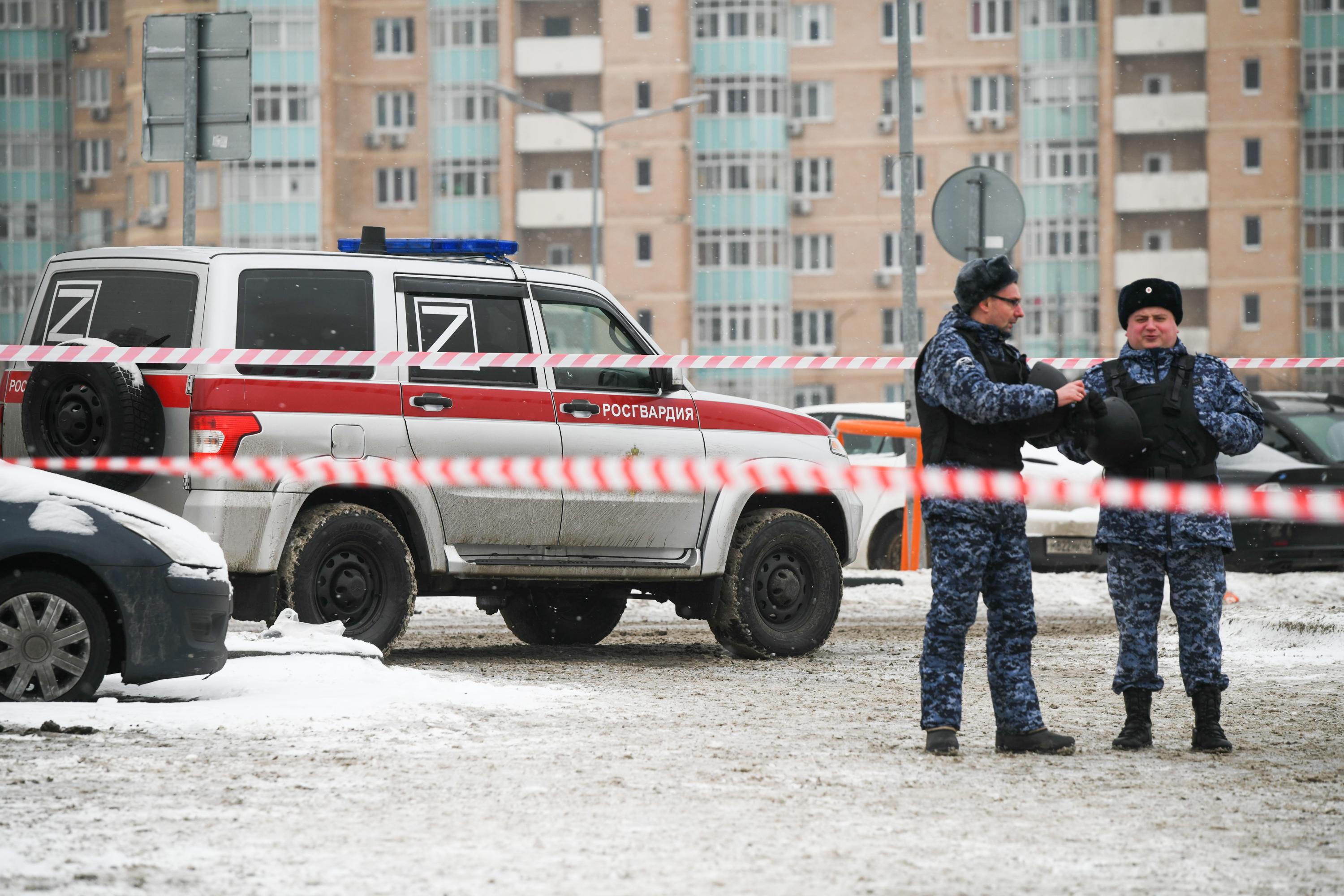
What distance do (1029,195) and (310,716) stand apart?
58.1 m

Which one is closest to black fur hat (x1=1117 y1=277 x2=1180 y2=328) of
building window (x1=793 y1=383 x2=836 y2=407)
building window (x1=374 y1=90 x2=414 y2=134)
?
building window (x1=793 y1=383 x2=836 y2=407)

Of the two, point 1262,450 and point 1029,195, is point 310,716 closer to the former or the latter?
point 1262,450

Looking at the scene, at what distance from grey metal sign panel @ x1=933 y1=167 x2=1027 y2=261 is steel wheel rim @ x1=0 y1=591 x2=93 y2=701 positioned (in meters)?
8.97

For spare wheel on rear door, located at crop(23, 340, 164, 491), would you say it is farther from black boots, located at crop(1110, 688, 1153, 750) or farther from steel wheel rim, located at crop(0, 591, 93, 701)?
black boots, located at crop(1110, 688, 1153, 750)

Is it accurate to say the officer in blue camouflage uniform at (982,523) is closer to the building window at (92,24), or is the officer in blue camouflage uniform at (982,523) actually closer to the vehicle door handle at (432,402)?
the vehicle door handle at (432,402)

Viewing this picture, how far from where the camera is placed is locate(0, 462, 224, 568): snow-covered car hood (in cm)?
769

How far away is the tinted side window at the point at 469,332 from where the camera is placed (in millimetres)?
10000

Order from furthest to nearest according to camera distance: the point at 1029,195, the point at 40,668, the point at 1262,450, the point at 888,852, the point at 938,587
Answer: the point at 1029,195
the point at 1262,450
the point at 40,668
the point at 938,587
the point at 888,852

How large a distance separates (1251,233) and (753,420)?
5532 centimetres

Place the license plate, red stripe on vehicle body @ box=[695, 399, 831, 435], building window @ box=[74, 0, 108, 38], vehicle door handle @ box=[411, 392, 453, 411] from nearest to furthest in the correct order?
vehicle door handle @ box=[411, 392, 453, 411], red stripe on vehicle body @ box=[695, 399, 831, 435], the license plate, building window @ box=[74, 0, 108, 38]

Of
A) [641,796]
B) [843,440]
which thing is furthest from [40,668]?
[843,440]

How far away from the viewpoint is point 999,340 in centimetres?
733

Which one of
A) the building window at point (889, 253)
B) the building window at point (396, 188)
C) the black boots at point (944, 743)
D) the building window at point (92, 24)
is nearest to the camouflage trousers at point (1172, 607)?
the black boots at point (944, 743)

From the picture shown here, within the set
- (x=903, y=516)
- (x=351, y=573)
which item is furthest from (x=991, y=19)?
(x=351, y=573)
